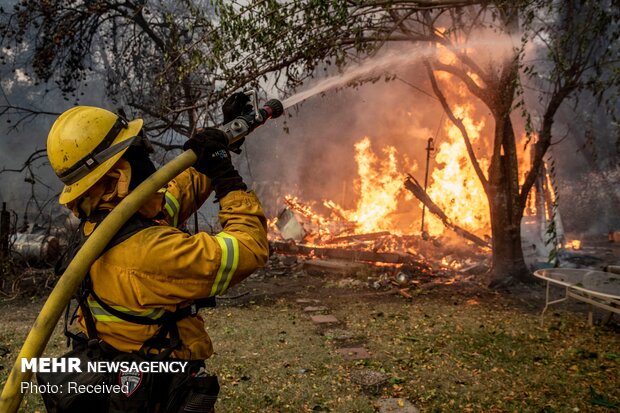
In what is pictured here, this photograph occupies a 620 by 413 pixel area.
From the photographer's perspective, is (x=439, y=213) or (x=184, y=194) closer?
(x=184, y=194)

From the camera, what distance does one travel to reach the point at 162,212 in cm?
233

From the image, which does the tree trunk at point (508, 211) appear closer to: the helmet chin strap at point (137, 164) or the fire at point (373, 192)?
the fire at point (373, 192)

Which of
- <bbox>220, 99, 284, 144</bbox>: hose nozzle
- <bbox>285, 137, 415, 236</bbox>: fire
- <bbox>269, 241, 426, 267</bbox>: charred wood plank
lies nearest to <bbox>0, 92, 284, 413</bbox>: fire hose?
<bbox>220, 99, 284, 144</bbox>: hose nozzle

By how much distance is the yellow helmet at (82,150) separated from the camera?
2.09 metres

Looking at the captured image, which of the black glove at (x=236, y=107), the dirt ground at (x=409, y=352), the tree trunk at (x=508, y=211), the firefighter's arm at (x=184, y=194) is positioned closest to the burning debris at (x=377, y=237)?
the tree trunk at (x=508, y=211)

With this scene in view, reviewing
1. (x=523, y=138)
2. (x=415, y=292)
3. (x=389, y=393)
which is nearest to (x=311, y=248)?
(x=415, y=292)

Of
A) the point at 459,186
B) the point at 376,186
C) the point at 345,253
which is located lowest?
the point at 345,253

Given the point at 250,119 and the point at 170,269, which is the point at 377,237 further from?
the point at 170,269

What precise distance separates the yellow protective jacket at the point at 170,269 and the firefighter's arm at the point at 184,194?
0.45m

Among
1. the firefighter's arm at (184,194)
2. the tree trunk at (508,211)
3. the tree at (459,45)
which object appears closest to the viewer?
the firefighter's arm at (184,194)

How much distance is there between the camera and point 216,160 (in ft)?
7.49

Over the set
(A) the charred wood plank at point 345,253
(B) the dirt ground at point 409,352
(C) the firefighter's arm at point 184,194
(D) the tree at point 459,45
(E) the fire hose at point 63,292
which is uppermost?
(D) the tree at point 459,45

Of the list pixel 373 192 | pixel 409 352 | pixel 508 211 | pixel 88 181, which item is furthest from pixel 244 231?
pixel 373 192

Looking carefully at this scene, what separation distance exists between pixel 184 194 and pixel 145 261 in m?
0.74
